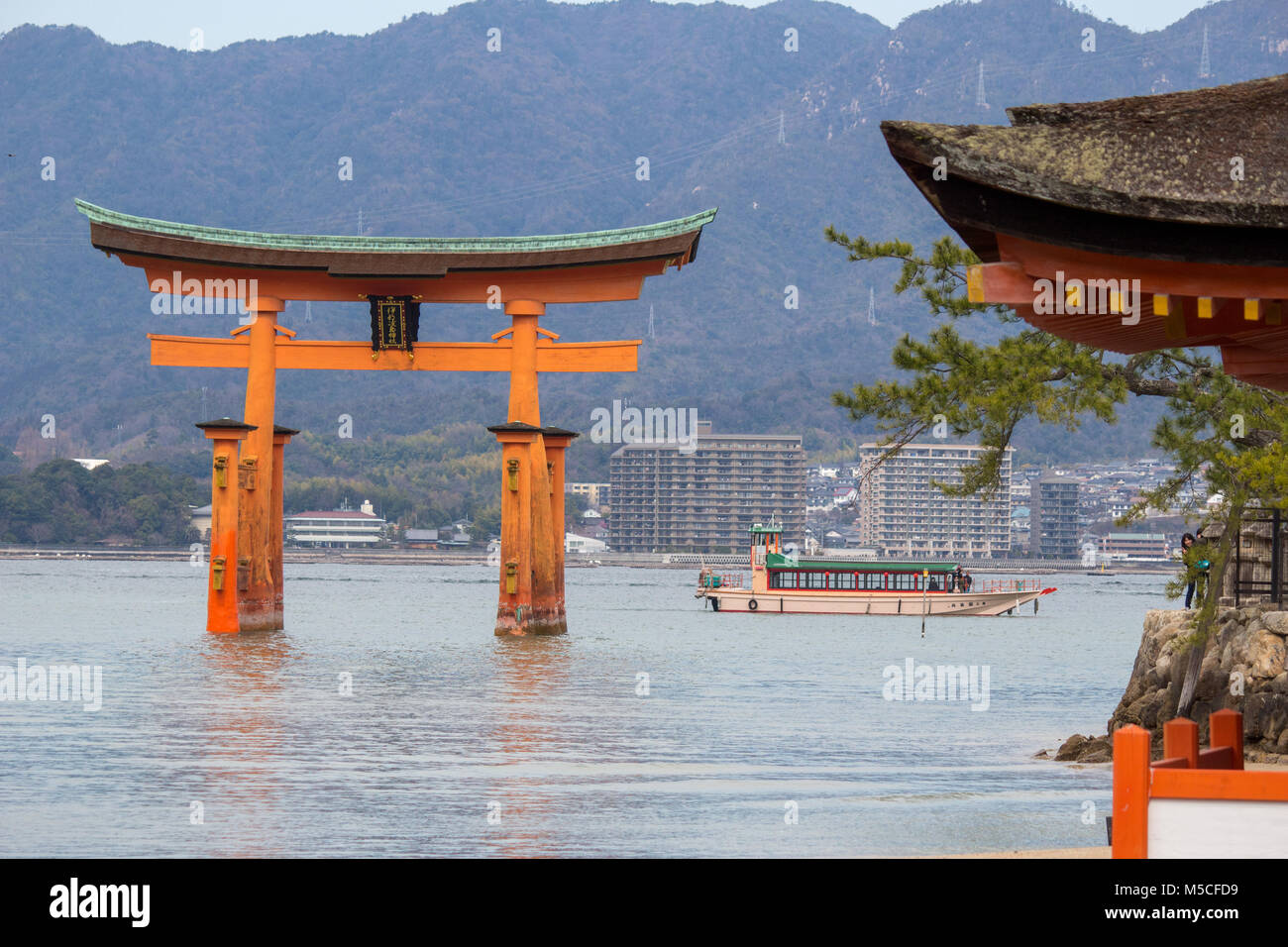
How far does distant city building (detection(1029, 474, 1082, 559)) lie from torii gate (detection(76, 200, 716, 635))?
145 metres

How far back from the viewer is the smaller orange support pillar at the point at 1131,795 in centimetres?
778

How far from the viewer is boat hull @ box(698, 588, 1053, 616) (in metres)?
69.6

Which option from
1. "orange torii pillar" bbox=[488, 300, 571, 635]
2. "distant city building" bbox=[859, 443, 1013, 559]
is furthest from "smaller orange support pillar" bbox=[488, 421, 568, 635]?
"distant city building" bbox=[859, 443, 1013, 559]

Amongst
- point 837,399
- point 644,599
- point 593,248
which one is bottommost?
point 644,599

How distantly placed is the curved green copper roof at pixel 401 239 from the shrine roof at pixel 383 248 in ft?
0.07

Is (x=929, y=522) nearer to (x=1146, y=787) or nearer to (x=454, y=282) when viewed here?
(x=454, y=282)

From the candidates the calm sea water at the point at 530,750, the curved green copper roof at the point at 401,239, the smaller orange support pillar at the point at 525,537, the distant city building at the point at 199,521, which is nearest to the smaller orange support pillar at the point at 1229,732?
the calm sea water at the point at 530,750

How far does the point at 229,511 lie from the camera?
3294 centimetres

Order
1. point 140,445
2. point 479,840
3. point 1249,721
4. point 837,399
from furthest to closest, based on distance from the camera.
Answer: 1. point 140,445
2. point 837,399
3. point 1249,721
4. point 479,840

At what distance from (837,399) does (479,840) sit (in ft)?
26.4

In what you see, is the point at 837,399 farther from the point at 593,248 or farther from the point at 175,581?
the point at 175,581

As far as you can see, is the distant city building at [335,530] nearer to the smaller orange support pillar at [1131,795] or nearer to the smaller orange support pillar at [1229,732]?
the smaller orange support pillar at [1229,732]
